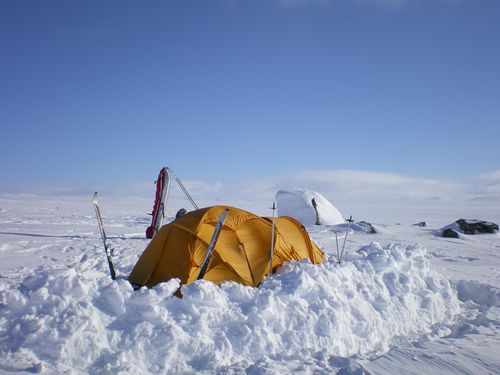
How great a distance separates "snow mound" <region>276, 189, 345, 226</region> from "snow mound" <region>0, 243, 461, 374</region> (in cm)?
1368

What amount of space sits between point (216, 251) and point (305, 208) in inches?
565

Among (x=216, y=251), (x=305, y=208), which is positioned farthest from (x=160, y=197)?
(x=305, y=208)

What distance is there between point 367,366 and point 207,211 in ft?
12.7

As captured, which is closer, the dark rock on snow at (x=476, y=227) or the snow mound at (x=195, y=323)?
the snow mound at (x=195, y=323)

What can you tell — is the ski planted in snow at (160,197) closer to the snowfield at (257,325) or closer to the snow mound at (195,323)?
the snowfield at (257,325)

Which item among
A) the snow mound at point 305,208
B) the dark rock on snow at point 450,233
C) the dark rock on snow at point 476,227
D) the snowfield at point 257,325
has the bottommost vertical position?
the snowfield at point 257,325

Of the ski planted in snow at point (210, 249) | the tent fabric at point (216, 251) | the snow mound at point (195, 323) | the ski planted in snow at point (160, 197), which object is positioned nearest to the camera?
the snow mound at point (195, 323)

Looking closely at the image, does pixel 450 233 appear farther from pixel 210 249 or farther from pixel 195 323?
pixel 195 323

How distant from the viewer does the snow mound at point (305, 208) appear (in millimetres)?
20391

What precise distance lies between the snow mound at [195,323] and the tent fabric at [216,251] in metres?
0.69

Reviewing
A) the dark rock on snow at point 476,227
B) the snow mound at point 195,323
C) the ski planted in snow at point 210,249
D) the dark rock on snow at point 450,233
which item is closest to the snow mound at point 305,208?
the dark rock on snow at point 450,233

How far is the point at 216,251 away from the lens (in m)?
6.78

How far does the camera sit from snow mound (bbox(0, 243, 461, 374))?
4.44m

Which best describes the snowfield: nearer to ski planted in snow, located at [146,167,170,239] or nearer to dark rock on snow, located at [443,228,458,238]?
ski planted in snow, located at [146,167,170,239]
